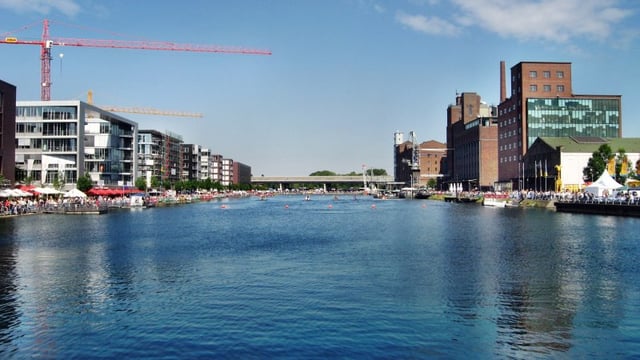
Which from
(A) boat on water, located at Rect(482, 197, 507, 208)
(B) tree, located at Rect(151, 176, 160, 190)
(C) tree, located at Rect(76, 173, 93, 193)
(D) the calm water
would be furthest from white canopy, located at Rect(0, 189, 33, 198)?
(A) boat on water, located at Rect(482, 197, 507, 208)

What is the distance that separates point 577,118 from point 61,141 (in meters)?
132

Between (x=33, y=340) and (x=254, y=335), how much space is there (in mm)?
8577

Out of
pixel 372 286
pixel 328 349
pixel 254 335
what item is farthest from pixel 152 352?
pixel 372 286

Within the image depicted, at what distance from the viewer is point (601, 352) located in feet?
67.8

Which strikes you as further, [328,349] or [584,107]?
[584,107]

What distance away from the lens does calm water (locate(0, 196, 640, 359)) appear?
21516 millimetres

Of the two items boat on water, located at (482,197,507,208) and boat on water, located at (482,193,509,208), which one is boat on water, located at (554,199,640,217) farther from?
boat on water, located at (482,193,509,208)

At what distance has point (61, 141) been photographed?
130000 millimetres

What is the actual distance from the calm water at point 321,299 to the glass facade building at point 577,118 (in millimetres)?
108559

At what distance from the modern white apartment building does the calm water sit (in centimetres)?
7729

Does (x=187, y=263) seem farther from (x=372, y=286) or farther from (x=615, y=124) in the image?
(x=615, y=124)

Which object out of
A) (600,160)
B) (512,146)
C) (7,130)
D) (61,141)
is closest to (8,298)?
(7,130)

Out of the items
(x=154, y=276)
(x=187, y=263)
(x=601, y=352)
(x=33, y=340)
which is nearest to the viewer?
(x=601, y=352)

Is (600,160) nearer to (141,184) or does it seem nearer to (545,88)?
(545,88)
